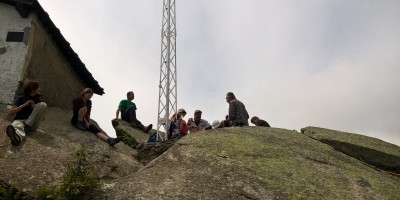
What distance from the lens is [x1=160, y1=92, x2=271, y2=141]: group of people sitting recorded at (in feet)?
41.2

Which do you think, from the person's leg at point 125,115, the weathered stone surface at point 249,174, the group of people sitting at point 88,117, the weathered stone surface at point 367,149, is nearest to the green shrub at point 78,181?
the weathered stone surface at point 249,174

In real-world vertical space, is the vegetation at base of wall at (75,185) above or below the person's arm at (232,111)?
below

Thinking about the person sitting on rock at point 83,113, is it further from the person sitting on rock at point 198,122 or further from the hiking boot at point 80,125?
the person sitting on rock at point 198,122

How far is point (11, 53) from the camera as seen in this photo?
1170cm

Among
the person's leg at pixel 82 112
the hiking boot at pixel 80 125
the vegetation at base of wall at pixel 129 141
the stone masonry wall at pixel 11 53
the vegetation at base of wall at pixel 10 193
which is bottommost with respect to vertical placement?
the vegetation at base of wall at pixel 10 193

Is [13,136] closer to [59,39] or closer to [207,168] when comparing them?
[207,168]

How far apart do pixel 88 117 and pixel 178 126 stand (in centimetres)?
296

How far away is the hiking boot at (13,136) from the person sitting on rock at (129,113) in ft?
25.8

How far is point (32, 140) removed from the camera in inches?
340

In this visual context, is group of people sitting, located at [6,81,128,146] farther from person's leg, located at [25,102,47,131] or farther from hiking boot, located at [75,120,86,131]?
hiking boot, located at [75,120,86,131]

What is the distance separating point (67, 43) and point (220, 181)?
379 inches

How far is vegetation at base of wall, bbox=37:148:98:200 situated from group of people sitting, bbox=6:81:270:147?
8.01 feet

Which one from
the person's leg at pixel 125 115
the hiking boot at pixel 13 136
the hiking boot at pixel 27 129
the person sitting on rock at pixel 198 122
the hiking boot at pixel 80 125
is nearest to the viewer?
the hiking boot at pixel 13 136

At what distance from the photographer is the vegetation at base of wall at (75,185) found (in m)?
6.14
